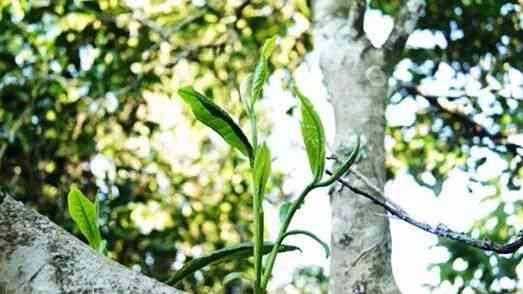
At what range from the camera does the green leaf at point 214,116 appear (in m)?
0.73

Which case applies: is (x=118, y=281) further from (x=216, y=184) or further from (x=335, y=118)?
(x=216, y=184)

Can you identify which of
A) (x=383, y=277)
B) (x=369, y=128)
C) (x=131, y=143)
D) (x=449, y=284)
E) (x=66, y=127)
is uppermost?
(x=369, y=128)

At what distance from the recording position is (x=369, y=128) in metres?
1.12

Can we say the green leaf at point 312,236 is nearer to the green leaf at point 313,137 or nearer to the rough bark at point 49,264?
the green leaf at point 313,137

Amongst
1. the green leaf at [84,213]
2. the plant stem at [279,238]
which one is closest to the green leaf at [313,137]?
the plant stem at [279,238]

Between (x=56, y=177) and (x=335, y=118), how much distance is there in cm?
145

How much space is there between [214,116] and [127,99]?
168 cm

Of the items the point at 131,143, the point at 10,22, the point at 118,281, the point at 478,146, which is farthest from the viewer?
the point at 131,143

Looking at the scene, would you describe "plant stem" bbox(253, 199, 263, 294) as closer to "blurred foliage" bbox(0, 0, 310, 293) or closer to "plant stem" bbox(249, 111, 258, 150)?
"plant stem" bbox(249, 111, 258, 150)

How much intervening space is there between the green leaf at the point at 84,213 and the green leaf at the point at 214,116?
16cm

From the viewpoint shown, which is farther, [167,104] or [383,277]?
[167,104]

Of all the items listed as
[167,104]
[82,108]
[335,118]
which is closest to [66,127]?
[82,108]

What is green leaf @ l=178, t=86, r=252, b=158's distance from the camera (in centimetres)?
73

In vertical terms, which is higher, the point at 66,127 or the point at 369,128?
the point at 369,128
